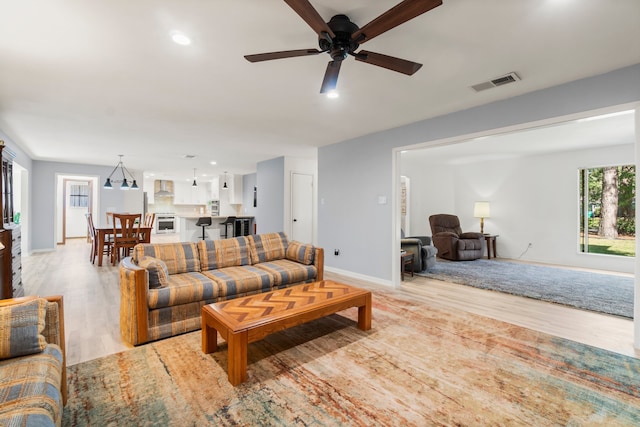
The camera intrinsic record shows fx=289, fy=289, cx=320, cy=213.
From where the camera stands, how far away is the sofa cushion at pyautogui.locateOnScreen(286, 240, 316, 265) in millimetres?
3799

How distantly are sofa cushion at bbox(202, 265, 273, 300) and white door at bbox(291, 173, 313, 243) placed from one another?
144 inches

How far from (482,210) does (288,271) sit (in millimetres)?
5850

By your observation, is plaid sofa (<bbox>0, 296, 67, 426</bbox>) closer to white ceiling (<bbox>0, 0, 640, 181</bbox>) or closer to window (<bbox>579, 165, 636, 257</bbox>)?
white ceiling (<bbox>0, 0, 640, 181</bbox>)

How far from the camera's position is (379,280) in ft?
15.1

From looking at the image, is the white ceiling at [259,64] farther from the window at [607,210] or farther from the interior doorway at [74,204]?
the interior doorway at [74,204]

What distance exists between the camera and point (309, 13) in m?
1.53

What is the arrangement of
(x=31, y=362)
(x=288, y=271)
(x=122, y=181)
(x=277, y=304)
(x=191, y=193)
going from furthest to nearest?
(x=191, y=193) → (x=122, y=181) → (x=288, y=271) → (x=277, y=304) → (x=31, y=362)

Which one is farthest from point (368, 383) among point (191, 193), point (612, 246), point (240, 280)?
point (191, 193)

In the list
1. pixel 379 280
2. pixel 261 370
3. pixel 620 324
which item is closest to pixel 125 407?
pixel 261 370

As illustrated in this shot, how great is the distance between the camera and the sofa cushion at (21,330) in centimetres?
134

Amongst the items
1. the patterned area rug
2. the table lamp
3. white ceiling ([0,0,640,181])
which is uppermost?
white ceiling ([0,0,640,181])

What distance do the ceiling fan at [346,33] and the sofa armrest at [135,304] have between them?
6.46 feet

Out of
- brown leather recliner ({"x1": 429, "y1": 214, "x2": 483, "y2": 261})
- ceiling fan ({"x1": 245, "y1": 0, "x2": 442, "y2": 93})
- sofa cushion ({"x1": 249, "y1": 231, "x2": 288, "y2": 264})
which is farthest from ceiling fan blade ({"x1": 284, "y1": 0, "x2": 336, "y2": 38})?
brown leather recliner ({"x1": 429, "y1": 214, "x2": 483, "y2": 261})

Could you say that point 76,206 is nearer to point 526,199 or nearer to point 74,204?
point 74,204
